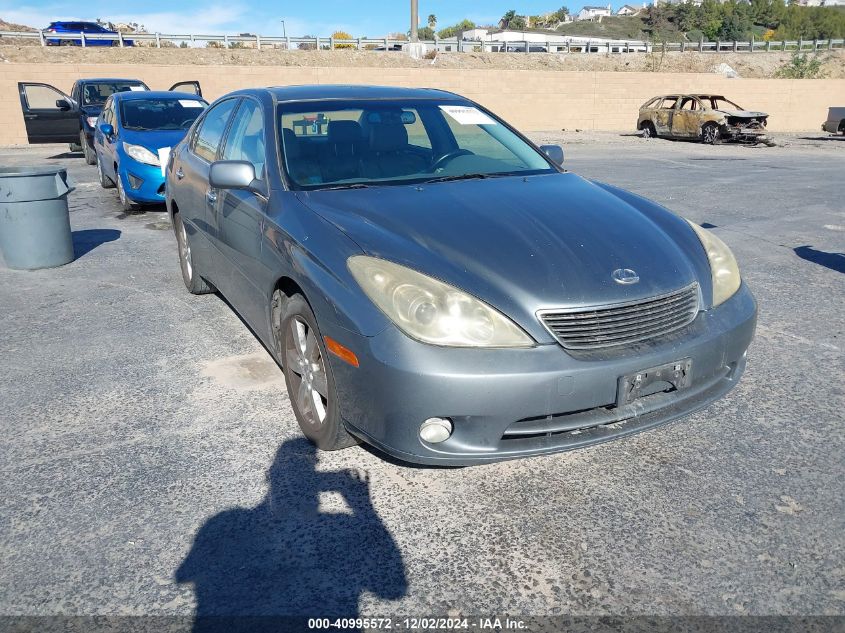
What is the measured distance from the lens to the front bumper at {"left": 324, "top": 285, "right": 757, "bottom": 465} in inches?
96.1

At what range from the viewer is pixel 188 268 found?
5543 millimetres

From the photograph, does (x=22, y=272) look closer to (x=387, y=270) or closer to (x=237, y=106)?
(x=237, y=106)

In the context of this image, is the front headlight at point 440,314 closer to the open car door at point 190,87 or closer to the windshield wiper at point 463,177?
the windshield wiper at point 463,177

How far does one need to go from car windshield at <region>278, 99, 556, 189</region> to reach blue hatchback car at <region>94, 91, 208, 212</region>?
4914 millimetres

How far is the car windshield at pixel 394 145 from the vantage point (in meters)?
3.60

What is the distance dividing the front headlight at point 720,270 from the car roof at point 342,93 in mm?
1935

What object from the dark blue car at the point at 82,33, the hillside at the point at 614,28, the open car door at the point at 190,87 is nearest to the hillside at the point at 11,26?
the dark blue car at the point at 82,33

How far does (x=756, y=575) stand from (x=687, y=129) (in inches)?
845

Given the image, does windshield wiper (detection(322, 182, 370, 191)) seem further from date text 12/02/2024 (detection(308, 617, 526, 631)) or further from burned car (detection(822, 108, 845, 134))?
burned car (detection(822, 108, 845, 134))

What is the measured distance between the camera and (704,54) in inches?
2180

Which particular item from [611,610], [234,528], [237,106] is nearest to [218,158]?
[237,106]

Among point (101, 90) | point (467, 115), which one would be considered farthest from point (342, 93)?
point (101, 90)

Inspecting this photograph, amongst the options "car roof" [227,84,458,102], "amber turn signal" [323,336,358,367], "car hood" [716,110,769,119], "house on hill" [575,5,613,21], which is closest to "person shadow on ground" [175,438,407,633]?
"amber turn signal" [323,336,358,367]

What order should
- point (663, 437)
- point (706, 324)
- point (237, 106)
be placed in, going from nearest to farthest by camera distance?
point (706, 324), point (663, 437), point (237, 106)
